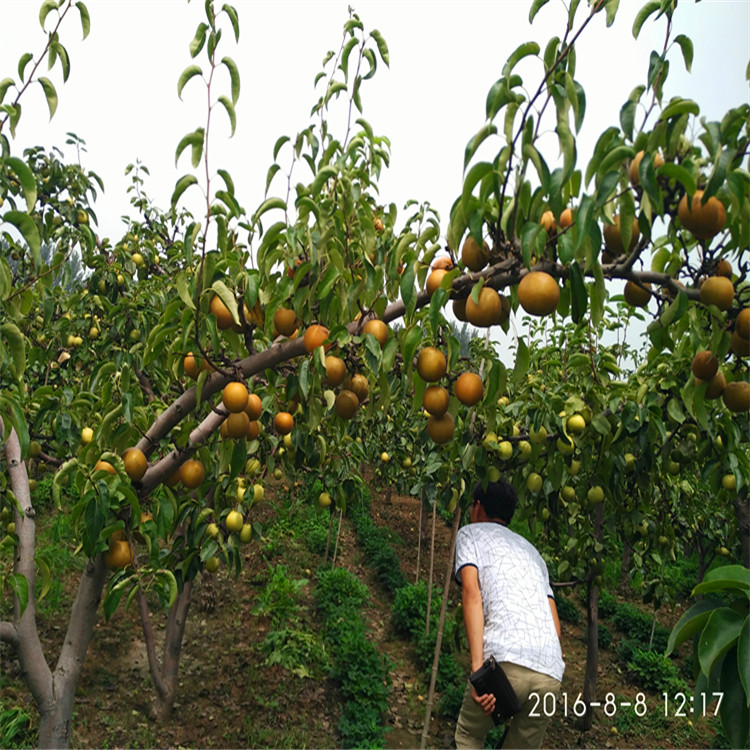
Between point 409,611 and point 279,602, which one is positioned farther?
point 409,611

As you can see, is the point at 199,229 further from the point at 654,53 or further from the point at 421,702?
the point at 421,702

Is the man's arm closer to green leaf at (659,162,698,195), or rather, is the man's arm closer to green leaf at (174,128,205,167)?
green leaf at (659,162,698,195)

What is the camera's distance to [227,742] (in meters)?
3.68

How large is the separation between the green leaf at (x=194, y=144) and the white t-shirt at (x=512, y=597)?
2103mm

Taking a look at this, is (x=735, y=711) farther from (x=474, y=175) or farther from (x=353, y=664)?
(x=353, y=664)

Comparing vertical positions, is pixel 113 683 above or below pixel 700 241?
below

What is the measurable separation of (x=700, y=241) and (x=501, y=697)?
1.96 m

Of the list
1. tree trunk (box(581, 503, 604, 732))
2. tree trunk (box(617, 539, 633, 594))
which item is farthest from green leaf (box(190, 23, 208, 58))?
tree trunk (box(617, 539, 633, 594))

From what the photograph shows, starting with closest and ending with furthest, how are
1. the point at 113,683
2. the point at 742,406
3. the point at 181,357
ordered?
1. the point at 742,406
2. the point at 181,357
3. the point at 113,683

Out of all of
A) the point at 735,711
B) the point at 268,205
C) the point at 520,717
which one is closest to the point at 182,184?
the point at 268,205

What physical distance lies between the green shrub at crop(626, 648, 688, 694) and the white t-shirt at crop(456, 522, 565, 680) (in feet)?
11.8

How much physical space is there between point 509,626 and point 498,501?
0.72 metres

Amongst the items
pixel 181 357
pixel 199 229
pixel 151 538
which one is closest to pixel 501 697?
pixel 151 538

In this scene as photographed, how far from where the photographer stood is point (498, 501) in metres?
3.02
